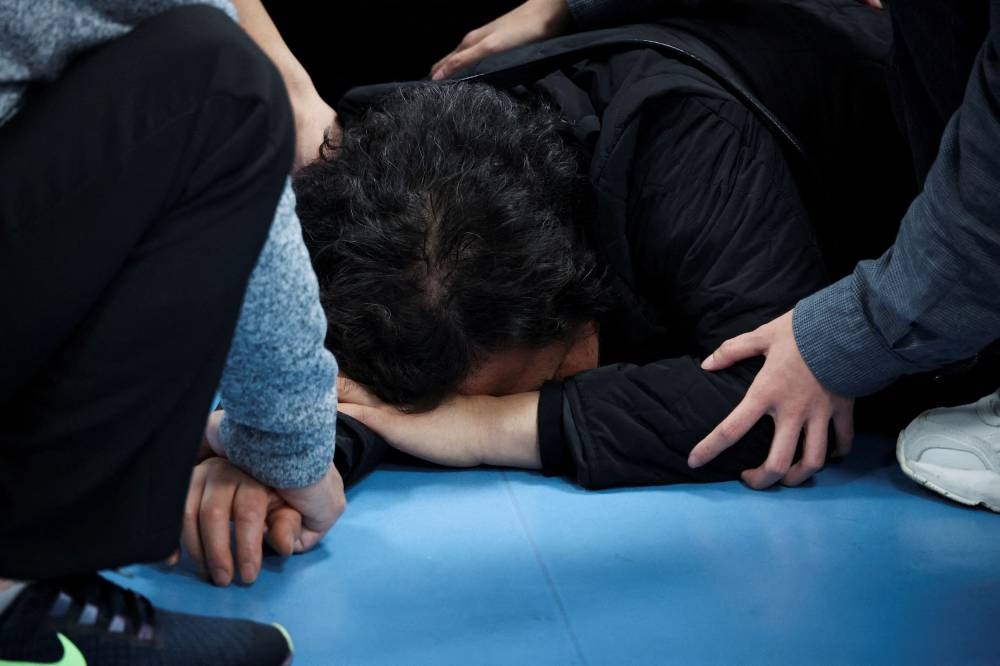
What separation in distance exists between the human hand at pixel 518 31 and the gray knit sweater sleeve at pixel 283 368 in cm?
89

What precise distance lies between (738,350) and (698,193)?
0.21m

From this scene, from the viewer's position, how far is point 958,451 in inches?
53.1

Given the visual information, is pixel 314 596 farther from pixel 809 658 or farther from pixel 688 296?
pixel 688 296

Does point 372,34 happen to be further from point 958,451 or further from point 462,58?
point 958,451

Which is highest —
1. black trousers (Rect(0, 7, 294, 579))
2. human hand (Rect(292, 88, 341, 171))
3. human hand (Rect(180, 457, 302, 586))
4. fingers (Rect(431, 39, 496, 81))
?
black trousers (Rect(0, 7, 294, 579))

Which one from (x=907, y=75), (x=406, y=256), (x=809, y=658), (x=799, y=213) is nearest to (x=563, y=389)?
(x=406, y=256)

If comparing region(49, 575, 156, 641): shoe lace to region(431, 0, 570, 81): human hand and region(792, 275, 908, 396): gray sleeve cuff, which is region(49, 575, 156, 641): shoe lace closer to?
region(792, 275, 908, 396): gray sleeve cuff

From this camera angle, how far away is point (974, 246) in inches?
43.1

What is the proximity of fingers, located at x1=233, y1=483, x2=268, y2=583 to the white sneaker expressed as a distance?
2.53 ft

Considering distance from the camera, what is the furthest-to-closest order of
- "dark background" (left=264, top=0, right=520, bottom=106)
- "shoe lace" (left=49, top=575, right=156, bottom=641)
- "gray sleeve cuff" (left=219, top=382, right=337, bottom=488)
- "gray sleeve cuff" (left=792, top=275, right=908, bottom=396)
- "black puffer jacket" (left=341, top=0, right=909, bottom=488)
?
"dark background" (left=264, top=0, right=520, bottom=106) < "black puffer jacket" (left=341, top=0, right=909, bottom=488) < "gray sleeve cuff" (left=792, top=275, right=908, bottom=396) < "gray sleeve cuff" (left=219, top=382, right=337, bottom=488) < "shoe lace" (left=49, top=575, right=156, bottom=641)

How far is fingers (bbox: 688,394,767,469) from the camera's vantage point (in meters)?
1.29

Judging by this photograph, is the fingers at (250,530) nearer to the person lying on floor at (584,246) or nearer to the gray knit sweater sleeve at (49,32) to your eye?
the person lying on floor at (584,246)

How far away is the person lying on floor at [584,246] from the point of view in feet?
4.32

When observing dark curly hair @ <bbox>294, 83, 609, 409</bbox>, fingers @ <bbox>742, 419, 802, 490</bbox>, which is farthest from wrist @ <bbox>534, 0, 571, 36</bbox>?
fingers @ <bbox>742, 419, 802, 490</bbox>
